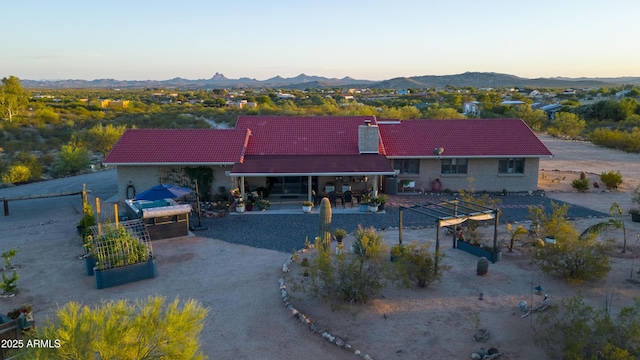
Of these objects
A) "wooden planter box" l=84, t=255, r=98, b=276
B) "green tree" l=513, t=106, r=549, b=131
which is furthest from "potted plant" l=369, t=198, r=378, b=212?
"green tree" l=513, t=106, r=549, b=131

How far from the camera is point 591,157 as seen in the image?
36.8 m

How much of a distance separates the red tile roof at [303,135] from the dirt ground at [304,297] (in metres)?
7.65

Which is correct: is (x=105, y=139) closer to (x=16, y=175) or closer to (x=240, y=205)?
(x=16, y=175)

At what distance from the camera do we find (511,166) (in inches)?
980

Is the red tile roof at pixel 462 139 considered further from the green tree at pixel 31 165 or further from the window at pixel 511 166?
the green tree at pixel 31 165

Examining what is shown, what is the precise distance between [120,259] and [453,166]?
57.1 feet

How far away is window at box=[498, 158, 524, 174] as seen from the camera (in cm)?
2477

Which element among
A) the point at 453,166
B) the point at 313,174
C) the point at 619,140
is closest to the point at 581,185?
the point at 453,166

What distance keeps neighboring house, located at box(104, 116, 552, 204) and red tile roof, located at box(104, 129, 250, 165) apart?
0.05m

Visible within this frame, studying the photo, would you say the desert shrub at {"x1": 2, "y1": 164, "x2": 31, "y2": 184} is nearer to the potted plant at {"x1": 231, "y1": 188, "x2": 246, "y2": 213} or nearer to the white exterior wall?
the potted plant at {"x1": 231, "y1": 188, "x2": 246, "y2": 213}

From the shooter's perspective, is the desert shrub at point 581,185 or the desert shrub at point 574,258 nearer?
the desert shrub at point 574,258

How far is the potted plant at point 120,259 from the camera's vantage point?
43.0 ft

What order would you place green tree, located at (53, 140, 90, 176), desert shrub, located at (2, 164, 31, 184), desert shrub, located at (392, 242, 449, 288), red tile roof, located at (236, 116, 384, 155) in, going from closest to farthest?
1. desert shrub, located at (392, 242, 449, 288)
2. red tile roof, located at (236, 116, 384, 155)
3. desert shrub, located at (2, 164, 31, 184)
4. green tree, located at (53, 140, 90, 176)

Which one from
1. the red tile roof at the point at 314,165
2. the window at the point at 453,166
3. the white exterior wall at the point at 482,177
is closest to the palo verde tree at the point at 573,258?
the red tile roof at the point at 314,165
